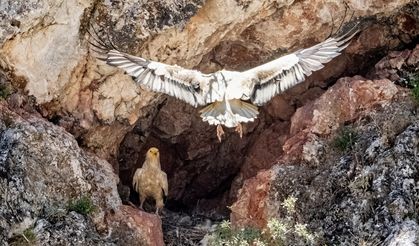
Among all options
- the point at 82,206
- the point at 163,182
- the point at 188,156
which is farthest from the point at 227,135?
the point at 82,206

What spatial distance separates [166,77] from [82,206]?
1.68 meters

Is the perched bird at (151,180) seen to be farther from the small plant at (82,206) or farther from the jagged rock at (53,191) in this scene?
the small plant at (82,206)

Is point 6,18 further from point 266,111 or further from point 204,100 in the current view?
point 266,111

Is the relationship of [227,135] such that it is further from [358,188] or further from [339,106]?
[358,188]

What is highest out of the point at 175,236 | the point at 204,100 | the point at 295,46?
the point at 295,46

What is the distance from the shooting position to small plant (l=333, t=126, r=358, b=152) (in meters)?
10.7

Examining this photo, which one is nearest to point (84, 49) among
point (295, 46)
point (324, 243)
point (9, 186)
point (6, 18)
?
point (6, 18)

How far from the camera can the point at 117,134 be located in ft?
38.3

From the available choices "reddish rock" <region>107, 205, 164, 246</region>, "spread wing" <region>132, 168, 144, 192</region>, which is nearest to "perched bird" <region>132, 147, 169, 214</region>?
"spread wing" <region>132, 168, 144, 192</region>

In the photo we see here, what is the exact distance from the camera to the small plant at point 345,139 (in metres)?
10.7

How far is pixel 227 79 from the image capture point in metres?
10.4

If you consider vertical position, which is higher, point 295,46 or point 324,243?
point 295,46

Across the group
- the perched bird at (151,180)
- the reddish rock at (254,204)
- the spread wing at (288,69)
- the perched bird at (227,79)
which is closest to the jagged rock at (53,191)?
the reddish rock at (254,204)

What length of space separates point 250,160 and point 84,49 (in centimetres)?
315
